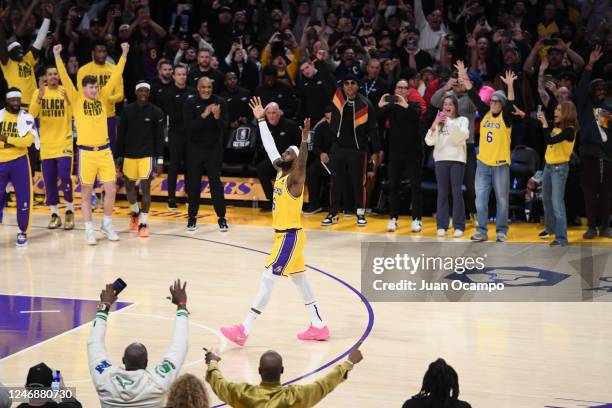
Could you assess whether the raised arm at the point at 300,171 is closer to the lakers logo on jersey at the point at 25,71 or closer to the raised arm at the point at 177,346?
the raised arm at the point at 177,346

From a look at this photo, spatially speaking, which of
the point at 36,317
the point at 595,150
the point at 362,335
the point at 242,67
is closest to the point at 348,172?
the point at 242,67

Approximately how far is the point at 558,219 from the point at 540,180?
1.50 metres

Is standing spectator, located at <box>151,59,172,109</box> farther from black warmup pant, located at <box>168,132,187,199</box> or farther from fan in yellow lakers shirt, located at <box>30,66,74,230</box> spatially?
fan in yellow lakers shirt, located at <box>30,66,74,230</box>

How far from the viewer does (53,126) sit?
668 inches

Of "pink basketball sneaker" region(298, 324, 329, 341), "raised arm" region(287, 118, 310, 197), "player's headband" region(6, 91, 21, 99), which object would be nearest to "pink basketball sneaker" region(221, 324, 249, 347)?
"pink basketball sneaker" region(298, 324, 329, 341)

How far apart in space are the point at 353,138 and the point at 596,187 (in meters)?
3.91

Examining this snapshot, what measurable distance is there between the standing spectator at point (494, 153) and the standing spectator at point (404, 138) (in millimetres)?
1048

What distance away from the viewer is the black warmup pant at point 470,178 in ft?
55.8

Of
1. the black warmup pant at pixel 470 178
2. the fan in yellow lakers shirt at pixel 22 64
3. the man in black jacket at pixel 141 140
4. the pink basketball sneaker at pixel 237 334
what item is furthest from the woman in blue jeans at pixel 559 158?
the fan in yellow lakers shirt at pixel 22 64

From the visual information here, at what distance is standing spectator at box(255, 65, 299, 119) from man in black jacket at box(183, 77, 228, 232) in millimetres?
1875

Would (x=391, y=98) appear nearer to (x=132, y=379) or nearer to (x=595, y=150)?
(x=595, y=150)

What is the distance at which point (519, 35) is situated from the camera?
1855cm

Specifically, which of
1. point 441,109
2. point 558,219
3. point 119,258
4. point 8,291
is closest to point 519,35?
point 441,109

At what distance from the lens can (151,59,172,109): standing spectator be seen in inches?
741
